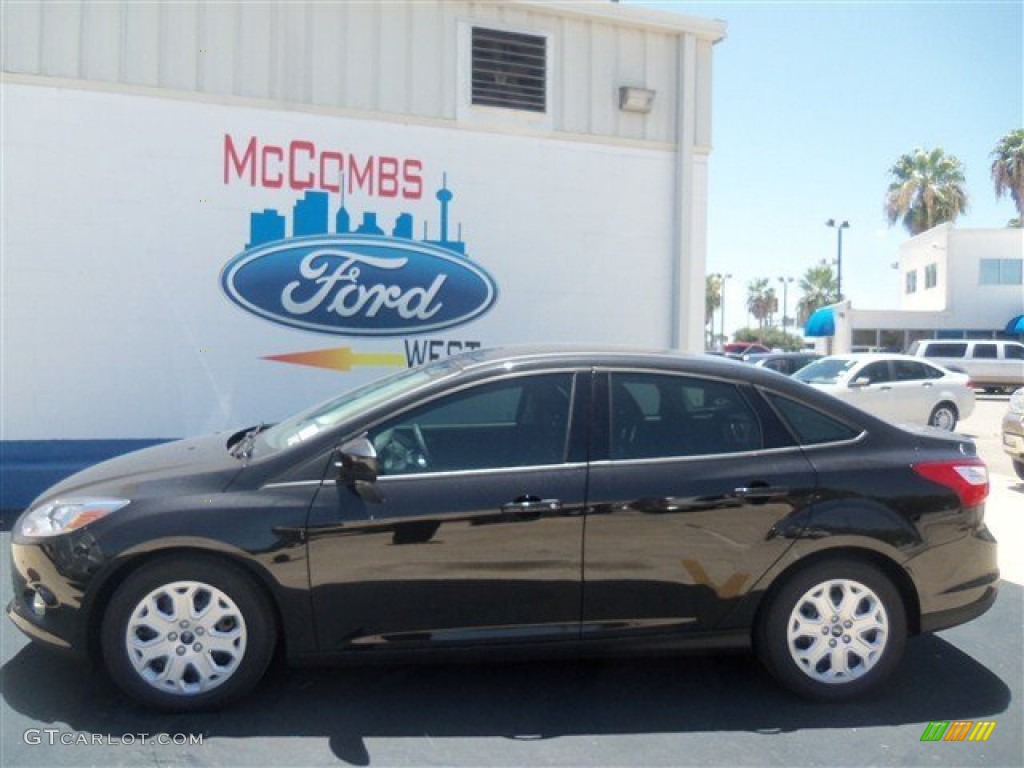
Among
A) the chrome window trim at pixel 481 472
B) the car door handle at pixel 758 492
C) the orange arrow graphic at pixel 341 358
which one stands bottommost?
the car door handle at pixel 758 492

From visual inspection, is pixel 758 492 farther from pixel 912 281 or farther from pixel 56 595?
pixel 912 281

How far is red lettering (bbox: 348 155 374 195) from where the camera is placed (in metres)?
8.27

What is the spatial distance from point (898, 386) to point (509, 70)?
30.0 feet

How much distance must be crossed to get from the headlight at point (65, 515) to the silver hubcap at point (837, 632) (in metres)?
3.00

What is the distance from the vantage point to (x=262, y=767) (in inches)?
136

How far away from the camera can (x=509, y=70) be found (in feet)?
28.5

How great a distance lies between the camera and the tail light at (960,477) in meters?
4.26

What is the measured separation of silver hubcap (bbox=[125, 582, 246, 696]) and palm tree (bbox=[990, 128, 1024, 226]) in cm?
4671

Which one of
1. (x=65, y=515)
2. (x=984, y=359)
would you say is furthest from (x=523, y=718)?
(x=984, y=359)

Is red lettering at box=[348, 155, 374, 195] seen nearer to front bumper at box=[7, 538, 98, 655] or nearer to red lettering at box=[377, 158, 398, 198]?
red lettering at box=[377, 158, 398, 198]

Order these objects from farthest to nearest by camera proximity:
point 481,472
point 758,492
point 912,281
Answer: point 912,281
point 758,492
point 481,472

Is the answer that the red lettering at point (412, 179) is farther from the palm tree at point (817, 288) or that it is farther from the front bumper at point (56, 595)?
the palm tree at point (817, 288)

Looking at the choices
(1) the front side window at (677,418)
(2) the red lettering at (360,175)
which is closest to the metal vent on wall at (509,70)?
(2) the red lettering at (360,175)

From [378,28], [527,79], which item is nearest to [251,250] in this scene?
[378,28]
